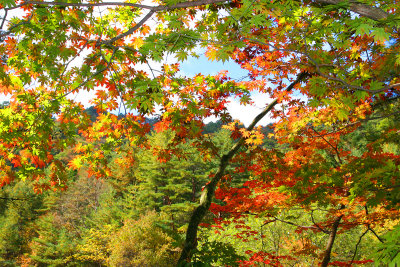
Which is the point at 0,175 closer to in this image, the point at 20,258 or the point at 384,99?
the point at 384,99

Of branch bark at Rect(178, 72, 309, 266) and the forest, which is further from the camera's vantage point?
branch bark at Rect(178, 72, 309, 266)

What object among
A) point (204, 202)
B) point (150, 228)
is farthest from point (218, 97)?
point (150, 228)

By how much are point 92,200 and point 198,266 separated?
84.2 ft

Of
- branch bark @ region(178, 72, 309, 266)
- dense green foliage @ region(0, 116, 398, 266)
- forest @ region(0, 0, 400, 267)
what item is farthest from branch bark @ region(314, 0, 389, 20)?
branch bark @ region(178, 72, 309, 266)

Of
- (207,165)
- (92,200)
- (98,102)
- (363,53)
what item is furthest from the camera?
(92,200)

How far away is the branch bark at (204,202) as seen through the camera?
374 centimetres

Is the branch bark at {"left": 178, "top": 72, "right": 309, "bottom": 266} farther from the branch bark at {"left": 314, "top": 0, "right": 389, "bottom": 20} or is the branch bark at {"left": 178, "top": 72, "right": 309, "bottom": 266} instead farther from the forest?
the branch bark at {"left": 314, "top": 0, "right": 389, "bottom": 20}

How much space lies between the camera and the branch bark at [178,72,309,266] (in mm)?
3735

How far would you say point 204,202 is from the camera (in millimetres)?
4148

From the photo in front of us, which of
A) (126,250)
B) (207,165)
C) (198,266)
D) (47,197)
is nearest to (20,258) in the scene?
(47,197)

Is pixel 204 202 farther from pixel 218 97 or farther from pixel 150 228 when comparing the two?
pixel 150 228

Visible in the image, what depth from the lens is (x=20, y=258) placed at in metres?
21.6

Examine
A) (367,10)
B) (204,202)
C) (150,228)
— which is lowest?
(150,228)

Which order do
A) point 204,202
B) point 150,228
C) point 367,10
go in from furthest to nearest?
point 150,228 < point 204,202 < point 367,10
